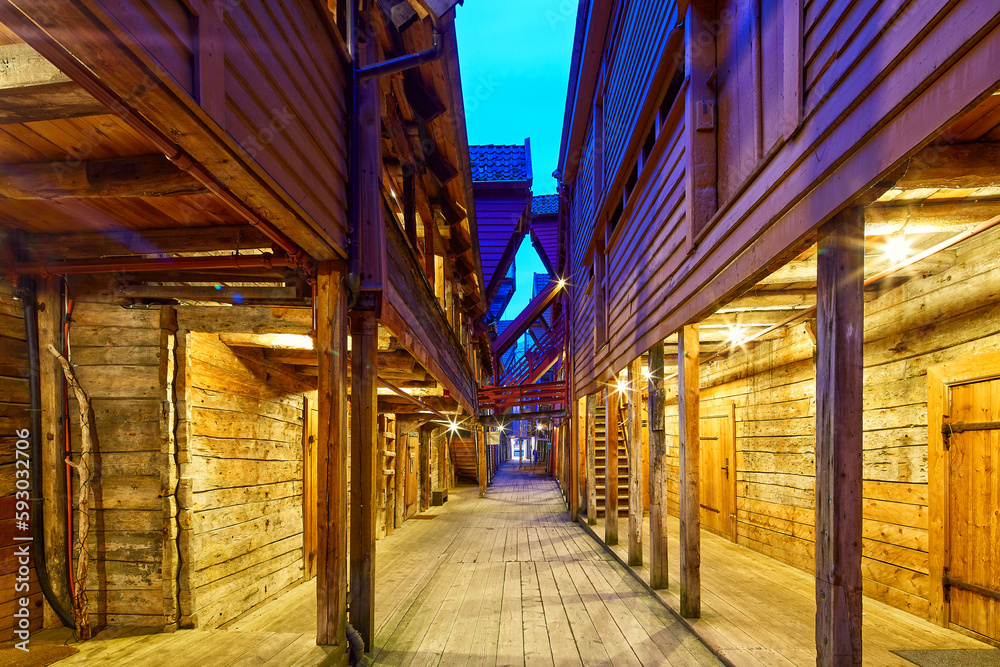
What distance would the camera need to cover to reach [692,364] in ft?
13.8

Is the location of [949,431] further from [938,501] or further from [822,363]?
[822,363]

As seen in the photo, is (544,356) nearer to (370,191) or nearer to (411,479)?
(411,479)

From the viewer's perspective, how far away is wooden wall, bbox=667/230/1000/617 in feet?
12.7

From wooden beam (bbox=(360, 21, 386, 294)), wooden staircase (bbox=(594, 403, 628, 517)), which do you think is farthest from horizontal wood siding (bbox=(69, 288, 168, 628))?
wooden staircase (bbox=(594, 403, 628, 517))

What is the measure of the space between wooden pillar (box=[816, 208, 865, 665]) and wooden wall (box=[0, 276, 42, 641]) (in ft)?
15.3

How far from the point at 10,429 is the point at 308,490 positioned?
10.0ft

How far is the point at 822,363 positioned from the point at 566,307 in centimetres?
1116

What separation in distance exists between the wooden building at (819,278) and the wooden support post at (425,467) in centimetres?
662

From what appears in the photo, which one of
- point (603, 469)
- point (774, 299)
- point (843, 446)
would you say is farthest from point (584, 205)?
point (843, 446)

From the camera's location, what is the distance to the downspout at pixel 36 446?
3465 millimetres

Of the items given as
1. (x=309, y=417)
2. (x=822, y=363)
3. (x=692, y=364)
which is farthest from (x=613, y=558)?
(x=822, y=363)

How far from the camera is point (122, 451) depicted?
383 cm

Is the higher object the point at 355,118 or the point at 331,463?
the point at 355,118

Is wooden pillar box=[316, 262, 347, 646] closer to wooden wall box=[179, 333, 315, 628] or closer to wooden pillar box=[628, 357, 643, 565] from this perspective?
wooden wall box=[179, 333, 315, 628]
